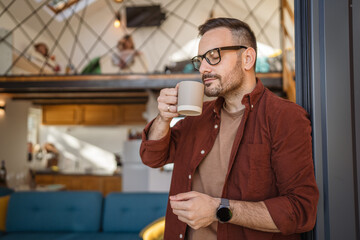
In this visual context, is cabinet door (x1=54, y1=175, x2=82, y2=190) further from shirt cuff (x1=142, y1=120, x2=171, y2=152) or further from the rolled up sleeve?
the rolled up sleeve

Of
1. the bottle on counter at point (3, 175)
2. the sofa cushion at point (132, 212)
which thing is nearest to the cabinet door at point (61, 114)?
the bottle on counter at point (3, 175)

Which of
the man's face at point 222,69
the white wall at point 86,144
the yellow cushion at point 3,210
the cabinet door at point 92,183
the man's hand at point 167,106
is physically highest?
the man's face at point 222,69

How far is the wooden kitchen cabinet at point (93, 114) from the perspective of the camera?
6.24 m

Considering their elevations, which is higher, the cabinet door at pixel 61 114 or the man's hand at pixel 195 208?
the cabinet door at pixel 61 114

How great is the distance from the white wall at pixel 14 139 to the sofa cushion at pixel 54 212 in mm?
2472

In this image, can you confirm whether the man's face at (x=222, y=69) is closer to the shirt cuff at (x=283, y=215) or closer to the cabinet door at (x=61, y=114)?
the shirt cuff at (x=283, y=215)

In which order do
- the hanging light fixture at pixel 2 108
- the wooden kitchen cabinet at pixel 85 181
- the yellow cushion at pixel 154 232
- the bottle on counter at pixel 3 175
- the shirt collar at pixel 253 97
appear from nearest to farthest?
the shirt collar at pixel 253 97, the yellow cushion at pixel 154 232, the bottle on counter at pixel 3 175, the hanging light fixture at pixel 2 108, the wooden kitchen cabinet at pixel 85 181

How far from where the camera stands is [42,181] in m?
6.02

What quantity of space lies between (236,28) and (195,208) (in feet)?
2.20

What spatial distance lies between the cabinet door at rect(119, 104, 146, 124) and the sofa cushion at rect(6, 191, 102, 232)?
3.58m

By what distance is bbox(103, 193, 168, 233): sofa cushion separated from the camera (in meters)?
2.61

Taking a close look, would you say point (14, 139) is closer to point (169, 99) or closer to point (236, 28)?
point (169, 99)

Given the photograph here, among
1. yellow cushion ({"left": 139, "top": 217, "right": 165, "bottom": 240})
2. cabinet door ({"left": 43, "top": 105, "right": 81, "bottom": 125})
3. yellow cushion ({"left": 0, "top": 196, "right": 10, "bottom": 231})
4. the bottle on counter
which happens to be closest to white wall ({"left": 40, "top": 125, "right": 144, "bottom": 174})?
cabinet door ({"left": 43, "top": 105, "right": 81, "bottom": 125})

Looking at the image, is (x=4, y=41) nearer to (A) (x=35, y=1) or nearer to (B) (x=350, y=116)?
(A) (x=35, y=1)
